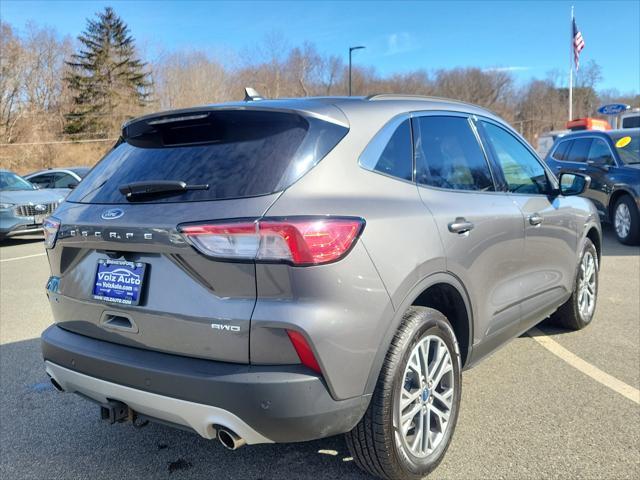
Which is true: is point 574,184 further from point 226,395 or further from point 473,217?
point 226,395

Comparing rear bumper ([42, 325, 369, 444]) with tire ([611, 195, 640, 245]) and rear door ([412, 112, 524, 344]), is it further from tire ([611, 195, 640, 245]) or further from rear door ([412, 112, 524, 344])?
tire ([611, 195, 640, 245])

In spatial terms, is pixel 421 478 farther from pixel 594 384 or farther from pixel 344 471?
pixel 594 384

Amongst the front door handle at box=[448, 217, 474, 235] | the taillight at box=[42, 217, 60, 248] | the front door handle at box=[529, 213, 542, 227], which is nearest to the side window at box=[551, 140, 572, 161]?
the front door handle at box=[529, 213, 542, 227]

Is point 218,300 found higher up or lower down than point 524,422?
higher up

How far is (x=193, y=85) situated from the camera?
54.6 m

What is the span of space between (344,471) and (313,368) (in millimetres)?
922

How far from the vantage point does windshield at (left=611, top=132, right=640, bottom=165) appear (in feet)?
29.2

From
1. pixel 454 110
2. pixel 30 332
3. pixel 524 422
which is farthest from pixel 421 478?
pixel 30 332

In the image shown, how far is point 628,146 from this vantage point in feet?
29.7

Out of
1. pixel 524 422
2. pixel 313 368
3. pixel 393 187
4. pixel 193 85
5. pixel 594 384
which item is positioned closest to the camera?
pixel 313 368

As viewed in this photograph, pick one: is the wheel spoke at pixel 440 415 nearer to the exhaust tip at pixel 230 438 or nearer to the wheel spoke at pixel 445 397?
the wheel spoke at pixel 445 397

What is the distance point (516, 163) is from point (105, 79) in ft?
180

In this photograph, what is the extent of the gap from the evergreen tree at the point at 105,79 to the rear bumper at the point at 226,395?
51.1 meters

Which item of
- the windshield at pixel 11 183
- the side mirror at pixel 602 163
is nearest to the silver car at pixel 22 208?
the windshield at pixel 11 183
